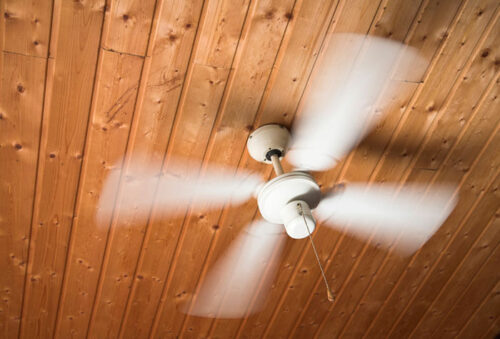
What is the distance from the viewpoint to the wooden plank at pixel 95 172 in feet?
3.74

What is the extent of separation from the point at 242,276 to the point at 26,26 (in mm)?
1051

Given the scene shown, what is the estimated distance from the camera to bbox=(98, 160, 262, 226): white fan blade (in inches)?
50.8

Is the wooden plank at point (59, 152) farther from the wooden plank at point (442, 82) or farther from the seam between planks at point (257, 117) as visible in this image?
the wooden plank at point (442, 82)

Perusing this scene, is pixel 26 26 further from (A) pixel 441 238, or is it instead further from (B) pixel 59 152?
(A) pixel 441 238

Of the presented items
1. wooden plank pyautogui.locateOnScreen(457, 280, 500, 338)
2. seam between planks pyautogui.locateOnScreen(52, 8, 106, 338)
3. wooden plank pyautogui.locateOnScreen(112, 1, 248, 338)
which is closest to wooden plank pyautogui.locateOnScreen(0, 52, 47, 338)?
seam between planks pyautogui.locateOnScreen(52, 8, 106, 338)

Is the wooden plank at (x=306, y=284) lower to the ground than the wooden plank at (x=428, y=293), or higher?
higher

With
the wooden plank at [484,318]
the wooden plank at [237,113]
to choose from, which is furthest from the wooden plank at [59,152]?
the wooden plank at [484,318]

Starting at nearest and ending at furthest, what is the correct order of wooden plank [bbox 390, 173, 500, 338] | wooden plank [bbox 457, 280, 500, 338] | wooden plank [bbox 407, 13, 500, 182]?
wooden plank [bbox 407, 13, 500, 182]
wooden plank [bbox 390, 173, 500, 338]
wooden plank [bbox 457, 280, 500, 338]

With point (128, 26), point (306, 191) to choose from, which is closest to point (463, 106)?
point (306, 191)

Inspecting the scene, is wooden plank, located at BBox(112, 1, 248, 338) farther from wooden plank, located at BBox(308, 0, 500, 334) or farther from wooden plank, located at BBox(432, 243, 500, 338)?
wooden plank, located at BBox(432, 243, 500, 338)

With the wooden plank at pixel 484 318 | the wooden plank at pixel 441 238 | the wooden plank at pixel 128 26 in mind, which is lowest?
the wooden plank at pixel 484 318

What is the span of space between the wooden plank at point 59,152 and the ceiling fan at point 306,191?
0.45ft

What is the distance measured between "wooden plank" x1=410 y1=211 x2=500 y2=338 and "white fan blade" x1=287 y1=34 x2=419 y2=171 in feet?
2.35

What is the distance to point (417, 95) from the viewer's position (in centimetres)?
129
